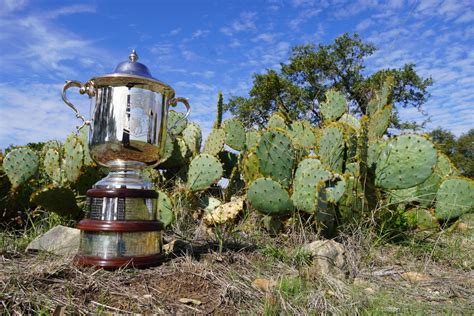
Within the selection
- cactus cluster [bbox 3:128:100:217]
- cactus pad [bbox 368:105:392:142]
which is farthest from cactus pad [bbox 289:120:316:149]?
cactus cluster [bbox 3:128:100:217]

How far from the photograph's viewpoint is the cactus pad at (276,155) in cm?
279

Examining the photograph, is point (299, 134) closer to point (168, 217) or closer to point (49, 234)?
point (168, 217)

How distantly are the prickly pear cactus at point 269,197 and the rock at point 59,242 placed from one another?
1060 millimetres

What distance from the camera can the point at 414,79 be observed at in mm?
13680

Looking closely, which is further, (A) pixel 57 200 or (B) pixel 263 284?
(A) pixel 57 200

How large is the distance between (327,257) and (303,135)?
180cm

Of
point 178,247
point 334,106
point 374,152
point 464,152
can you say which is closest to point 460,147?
point 464,152

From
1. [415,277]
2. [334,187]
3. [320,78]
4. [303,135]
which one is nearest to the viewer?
[415,277]

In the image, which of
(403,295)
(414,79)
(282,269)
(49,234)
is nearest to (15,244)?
(49,234)

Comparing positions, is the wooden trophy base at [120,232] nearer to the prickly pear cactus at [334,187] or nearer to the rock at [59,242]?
the rock at [59,242]

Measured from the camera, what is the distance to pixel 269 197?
8.55 ft

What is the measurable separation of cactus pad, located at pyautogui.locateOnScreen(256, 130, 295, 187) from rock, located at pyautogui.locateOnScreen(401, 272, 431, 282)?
965 millimetres

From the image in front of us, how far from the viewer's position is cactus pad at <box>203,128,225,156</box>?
12.6 ft

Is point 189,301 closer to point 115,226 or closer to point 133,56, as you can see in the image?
point 115,226
